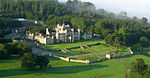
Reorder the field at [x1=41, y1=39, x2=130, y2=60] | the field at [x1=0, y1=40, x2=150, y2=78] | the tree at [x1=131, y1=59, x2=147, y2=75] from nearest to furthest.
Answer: the field at [x1=0, y1=40, x2=150, y2=78] < the tree at [x1=131, y1=59, x2=147, y2=75] < the field at [x1=41, y1=39, x2=130, y2=60]

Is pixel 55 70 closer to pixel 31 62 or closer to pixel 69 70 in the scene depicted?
pixel 69 70

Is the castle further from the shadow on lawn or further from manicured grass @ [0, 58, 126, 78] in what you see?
the shadow on lawn

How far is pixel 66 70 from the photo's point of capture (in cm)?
4031

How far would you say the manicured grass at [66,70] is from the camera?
120ft

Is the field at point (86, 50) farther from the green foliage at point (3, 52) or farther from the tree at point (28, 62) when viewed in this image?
the green foliage at point (3, 52)

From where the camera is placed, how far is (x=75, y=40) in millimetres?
68625

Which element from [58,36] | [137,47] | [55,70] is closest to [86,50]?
[58,36]

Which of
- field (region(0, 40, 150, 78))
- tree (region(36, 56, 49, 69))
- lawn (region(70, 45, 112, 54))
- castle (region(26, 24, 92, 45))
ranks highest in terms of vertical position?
castle (region(26, 24, 92, 45))

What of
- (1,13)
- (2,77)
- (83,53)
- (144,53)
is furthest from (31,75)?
(1,13)

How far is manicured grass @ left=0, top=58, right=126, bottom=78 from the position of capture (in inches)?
1435

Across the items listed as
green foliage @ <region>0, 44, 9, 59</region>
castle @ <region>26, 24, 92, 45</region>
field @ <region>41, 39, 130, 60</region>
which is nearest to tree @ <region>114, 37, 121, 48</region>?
field @ <region>41, 39, 130, 60</region>

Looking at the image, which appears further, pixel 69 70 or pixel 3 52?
pixel 3 52

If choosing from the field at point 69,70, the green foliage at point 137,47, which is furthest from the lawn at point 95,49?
the green foliage at point 137,47

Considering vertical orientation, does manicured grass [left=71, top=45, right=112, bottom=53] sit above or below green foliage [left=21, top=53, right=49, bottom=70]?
below
